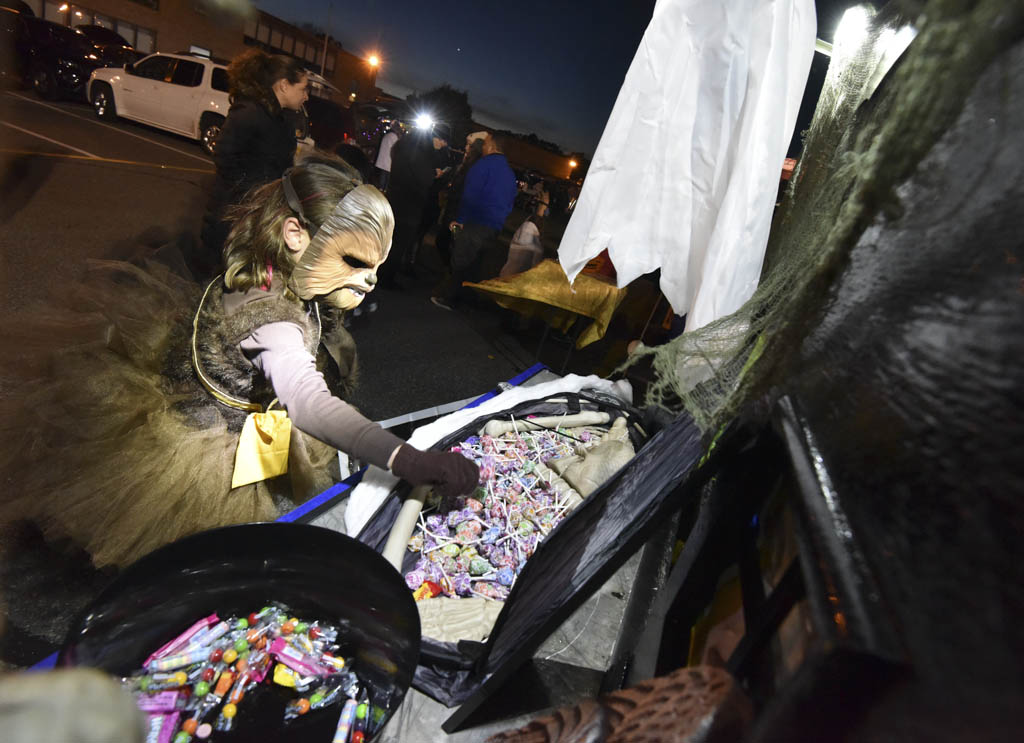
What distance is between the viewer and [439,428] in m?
2.14

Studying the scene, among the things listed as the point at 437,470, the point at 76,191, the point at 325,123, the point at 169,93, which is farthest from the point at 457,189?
the point at 169,93

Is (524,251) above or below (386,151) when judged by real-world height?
below

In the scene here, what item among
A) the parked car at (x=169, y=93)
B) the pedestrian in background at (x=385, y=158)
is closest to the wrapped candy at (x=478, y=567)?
the pedestrian in background at (x=385, y=158)

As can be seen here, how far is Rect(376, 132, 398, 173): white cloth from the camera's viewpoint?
21.7ft

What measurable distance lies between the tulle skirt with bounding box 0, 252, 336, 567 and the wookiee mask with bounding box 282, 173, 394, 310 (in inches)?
22.3

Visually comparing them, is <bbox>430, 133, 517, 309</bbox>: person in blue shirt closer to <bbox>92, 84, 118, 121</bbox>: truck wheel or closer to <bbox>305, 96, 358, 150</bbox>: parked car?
<bbox>305, 96, 358, 150</bbox>: parked car

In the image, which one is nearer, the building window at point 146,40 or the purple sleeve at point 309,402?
the purple sleeve at point 309,402

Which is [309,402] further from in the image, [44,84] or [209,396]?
[44,84]

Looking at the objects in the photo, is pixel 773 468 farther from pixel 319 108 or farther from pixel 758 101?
pixel 319 108

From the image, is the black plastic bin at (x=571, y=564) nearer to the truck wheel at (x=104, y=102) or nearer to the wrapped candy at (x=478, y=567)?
the wrapped candy at (x=478, y=567)

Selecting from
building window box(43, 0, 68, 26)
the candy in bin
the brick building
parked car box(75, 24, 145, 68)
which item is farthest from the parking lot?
the brick building

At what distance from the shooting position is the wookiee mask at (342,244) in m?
1.73

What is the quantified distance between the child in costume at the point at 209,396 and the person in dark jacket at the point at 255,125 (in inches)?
48.1

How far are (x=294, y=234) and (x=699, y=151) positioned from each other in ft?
4.49
